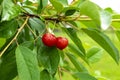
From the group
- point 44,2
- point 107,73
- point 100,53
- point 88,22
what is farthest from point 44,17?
point 107,73

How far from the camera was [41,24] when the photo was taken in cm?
88

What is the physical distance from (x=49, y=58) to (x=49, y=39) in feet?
0.19

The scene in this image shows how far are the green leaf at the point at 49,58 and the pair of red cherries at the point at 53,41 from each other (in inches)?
0.8

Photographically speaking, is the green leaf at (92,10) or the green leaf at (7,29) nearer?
the green leaf at (92,10)

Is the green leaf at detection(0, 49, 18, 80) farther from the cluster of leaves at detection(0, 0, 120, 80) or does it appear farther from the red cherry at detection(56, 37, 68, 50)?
the red cherry at detection(56, 37, 68, 50)

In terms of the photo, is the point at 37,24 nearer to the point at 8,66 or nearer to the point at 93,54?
the point at 8,66

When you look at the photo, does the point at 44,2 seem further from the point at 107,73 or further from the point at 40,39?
the point at 107,73

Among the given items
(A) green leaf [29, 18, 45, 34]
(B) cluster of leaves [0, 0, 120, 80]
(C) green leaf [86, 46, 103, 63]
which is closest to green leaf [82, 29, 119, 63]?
(B) cluster of leaves [0, 0, 120, 80]

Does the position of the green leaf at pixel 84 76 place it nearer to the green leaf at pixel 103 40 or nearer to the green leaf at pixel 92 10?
the green leaf at pixel 103 40

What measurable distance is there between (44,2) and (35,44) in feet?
0.29

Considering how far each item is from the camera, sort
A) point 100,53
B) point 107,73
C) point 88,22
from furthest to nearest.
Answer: point 107,73 → point 100,53 → point 88,22

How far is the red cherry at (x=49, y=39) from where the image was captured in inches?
30.1

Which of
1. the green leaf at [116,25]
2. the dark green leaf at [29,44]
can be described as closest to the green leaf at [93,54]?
the green leaf at [116,25]

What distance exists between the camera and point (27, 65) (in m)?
0.73
